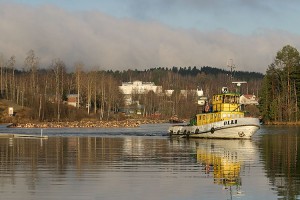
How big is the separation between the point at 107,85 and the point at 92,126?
168ft

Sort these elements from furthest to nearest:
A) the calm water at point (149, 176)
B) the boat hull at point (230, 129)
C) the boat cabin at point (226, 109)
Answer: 1. the boat cabin at point (226, 109)
2. the boat hull at point (230, 129)
3. the calm water at point (149, 176)

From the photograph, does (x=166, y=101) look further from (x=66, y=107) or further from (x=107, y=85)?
(x=66, y=107)

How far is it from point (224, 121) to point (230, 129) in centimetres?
127

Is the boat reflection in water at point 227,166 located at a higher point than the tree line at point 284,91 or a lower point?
lower

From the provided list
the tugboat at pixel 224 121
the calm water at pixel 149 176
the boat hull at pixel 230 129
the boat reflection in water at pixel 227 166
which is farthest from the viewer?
the tugboat at pixel 224 121

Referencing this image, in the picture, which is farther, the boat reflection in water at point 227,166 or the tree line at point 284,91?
the tree line at point 284,91

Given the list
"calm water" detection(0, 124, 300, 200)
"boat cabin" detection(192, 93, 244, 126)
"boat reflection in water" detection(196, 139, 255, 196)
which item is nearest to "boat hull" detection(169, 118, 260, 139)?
"boat cabin" detection(192, 93, 244, 126)

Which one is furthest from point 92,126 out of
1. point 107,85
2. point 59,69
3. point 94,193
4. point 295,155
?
point 94,193

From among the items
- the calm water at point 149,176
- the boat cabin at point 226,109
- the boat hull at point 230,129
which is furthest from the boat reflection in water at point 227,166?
the boat cabin at point 226,109

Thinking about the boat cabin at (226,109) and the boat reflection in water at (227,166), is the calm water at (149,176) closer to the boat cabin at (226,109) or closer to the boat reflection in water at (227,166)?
the boat reflection in water at (227,166)

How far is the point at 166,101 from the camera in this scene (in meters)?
199

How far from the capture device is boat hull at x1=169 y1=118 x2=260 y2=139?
63031mm

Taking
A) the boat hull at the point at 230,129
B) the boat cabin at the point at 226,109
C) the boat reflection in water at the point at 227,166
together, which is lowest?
the boat reflection in water at the point at 227,166

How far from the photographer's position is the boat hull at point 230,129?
63.0 metres
